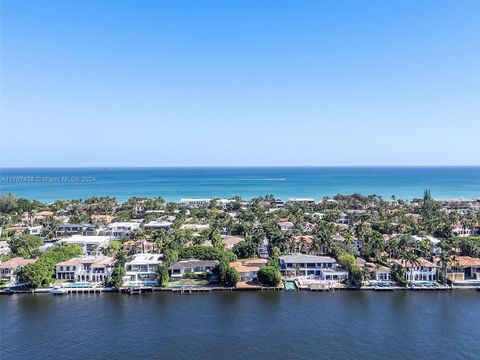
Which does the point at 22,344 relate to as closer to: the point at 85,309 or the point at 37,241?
the point at 85,309

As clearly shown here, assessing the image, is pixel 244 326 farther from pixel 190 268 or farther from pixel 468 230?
pixel 468 230

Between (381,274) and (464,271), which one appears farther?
(464,271)

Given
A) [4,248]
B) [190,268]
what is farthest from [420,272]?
[4,248]

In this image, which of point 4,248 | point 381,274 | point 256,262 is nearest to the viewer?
point 381,274

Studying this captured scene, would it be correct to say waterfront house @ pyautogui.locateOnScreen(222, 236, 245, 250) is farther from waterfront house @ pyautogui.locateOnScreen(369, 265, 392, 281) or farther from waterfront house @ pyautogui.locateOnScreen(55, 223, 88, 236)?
waterfront house @ pyautogui.locateOnScreen(55, 223, 88, 236)

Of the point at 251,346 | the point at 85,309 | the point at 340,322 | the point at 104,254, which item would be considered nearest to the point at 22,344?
the point at 85,309
